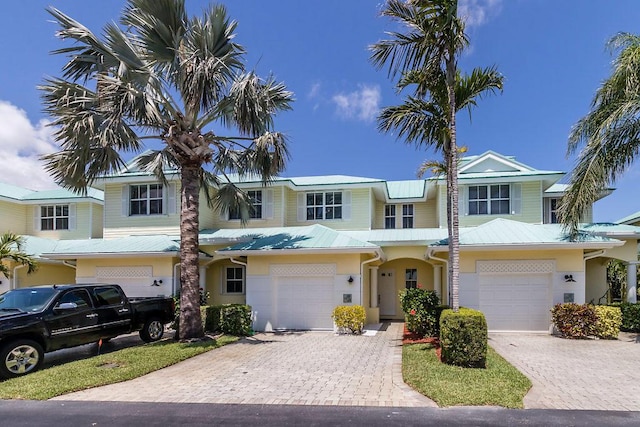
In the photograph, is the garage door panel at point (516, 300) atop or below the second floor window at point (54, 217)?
below

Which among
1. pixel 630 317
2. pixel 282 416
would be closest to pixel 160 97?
pixel 282 416

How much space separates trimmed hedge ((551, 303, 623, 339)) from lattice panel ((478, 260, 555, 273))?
57.4 inches

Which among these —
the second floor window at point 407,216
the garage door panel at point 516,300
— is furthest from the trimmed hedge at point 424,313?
the second floor window at point 407,216

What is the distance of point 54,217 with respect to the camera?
70.1 feet

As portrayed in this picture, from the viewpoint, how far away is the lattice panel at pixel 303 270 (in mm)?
15000

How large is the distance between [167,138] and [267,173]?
3.36 metres

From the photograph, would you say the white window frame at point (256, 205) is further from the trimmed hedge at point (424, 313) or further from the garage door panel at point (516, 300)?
the garage door panel at point (516, 300)

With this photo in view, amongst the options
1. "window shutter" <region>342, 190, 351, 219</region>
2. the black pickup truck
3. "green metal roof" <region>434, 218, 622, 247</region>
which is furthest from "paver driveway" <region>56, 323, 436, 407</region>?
"window shutter" <region>342, 190, 351, 219</region>

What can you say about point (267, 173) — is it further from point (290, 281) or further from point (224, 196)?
point (290, 281)

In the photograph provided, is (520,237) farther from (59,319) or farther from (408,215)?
(59,319)

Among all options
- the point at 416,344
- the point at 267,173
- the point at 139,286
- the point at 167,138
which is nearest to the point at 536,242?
the point at 416,344

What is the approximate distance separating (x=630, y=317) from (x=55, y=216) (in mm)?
25435

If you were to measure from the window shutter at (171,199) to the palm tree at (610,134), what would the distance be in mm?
15490

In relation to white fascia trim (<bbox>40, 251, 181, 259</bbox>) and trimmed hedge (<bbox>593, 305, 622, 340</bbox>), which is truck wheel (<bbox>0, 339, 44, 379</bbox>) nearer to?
white fascia trim (<bbox>40, 251, 181, 259</bbox>)
